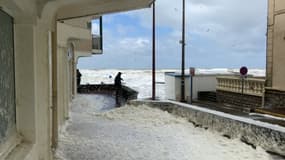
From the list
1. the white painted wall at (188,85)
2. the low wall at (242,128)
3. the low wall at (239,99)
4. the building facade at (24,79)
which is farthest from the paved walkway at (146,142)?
the white painted wall at (188,85)

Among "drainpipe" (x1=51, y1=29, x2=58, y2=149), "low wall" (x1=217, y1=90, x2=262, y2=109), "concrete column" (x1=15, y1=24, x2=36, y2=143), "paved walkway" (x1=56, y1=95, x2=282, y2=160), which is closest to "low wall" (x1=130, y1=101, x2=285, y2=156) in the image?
"paved walkway" (x1=56, y1=95, x2=282, y2=160)

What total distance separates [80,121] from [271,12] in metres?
10.0

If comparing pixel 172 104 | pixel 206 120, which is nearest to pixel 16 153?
pixel 206 120

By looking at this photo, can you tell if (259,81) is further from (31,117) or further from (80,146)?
(31,117)

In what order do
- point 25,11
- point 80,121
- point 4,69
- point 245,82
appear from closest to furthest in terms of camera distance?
point 4,69, point 25,11, point 80,121, point 245,82

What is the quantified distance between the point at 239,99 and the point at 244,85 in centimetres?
91

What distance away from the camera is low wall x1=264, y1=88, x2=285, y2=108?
48.6 ft

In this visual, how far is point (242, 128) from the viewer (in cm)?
775

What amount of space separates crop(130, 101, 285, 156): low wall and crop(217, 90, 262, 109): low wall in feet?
22.0

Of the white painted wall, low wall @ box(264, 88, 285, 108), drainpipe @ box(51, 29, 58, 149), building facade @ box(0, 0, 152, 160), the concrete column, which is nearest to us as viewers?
building facade @ box(0, 0, 152, 160)

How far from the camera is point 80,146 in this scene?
7.16 metres

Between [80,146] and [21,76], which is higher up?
[21,76]

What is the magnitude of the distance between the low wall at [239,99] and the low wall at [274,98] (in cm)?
83

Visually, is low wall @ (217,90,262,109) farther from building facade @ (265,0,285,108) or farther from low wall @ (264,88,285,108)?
building facade @ (265,0,285,108)
